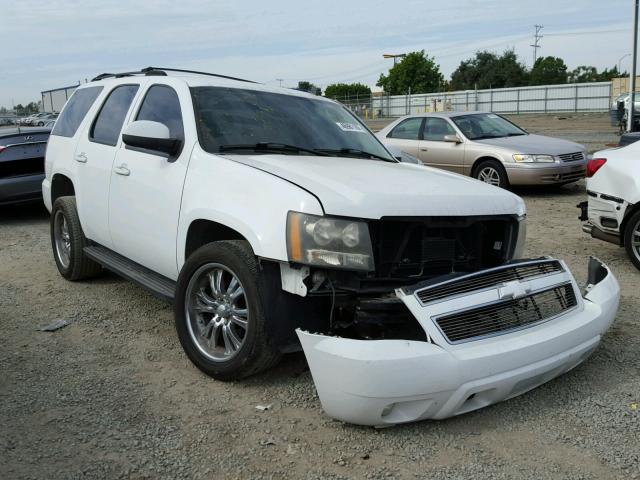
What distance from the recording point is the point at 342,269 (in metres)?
3.19

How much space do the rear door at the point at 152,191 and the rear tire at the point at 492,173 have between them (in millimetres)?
7283

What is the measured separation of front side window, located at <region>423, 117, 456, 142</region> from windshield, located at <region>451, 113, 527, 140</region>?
0.55 ft

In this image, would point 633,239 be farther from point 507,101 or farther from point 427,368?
point 507,101

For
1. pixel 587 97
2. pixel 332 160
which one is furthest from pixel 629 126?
pixel 587 97

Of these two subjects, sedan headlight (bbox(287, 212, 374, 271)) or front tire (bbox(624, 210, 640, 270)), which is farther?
front tire (bbox(624, 210, 640, 270))

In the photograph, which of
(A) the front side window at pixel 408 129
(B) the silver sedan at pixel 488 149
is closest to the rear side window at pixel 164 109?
(B) the silver sedan at pixel 488 149

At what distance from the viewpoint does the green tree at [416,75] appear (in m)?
79.1

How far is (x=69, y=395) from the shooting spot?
362cm

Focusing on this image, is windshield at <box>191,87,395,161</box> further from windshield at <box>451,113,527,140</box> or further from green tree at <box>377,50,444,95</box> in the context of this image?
green tree at <box>377,50,444,95</box>

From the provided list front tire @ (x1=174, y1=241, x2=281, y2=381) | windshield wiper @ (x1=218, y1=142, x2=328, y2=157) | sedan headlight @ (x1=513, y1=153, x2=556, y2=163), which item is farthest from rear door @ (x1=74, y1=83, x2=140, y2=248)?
sedan headlight @ (x1=513, y1=153, x2=556, y2=163)

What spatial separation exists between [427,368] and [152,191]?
2251mm

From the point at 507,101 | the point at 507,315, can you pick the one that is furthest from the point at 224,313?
the point at 507,101

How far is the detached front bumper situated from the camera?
290cm

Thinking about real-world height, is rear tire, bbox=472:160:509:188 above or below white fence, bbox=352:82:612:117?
below
